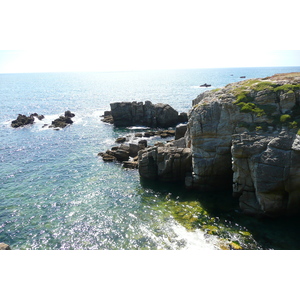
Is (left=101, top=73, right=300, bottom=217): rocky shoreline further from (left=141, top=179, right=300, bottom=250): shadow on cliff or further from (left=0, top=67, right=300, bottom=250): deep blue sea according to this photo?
(left=0, top=67, right=300, bottom=250): deep blue sea

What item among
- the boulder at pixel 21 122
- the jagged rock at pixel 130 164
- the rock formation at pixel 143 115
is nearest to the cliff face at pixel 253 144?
the jagged rock at pixel 130 164

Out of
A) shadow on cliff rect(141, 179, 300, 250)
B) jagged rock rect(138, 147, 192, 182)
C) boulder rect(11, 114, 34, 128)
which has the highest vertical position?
jagged rock rect(138, 147, 192, 182)

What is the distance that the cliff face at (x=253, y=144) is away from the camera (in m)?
23.0

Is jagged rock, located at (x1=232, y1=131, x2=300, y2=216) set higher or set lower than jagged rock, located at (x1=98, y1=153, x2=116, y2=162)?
higher

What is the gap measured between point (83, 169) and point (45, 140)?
2528 centimetres

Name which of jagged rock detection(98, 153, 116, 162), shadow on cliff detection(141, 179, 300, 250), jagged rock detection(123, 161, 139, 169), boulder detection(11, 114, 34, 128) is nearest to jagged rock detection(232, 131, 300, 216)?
shadow on cliff detection(141, 179, 300, 250)

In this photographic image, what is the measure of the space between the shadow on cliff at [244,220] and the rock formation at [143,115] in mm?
39193

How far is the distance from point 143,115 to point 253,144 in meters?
50.0

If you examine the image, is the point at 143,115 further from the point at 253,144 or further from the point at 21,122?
the point at 253,144

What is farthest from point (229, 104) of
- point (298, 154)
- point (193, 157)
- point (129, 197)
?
point (129, 197)

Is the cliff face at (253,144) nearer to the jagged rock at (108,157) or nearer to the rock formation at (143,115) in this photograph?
the jagged rock at (108,157)

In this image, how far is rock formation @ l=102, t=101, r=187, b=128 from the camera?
6856cm

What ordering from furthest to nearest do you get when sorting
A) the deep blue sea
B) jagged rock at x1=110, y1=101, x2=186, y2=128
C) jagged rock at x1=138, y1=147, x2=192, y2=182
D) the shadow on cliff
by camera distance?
jagged rock at x1=110, y1=101, x2=186, y2=128
jagged rock at x1=138, y1=147, x2=192, y2=182
the deep blue sea
the shadow on cliff

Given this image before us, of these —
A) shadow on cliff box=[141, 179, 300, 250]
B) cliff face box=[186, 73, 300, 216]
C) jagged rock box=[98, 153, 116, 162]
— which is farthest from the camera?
jagged rock box=[98, 153, 116, 162]
